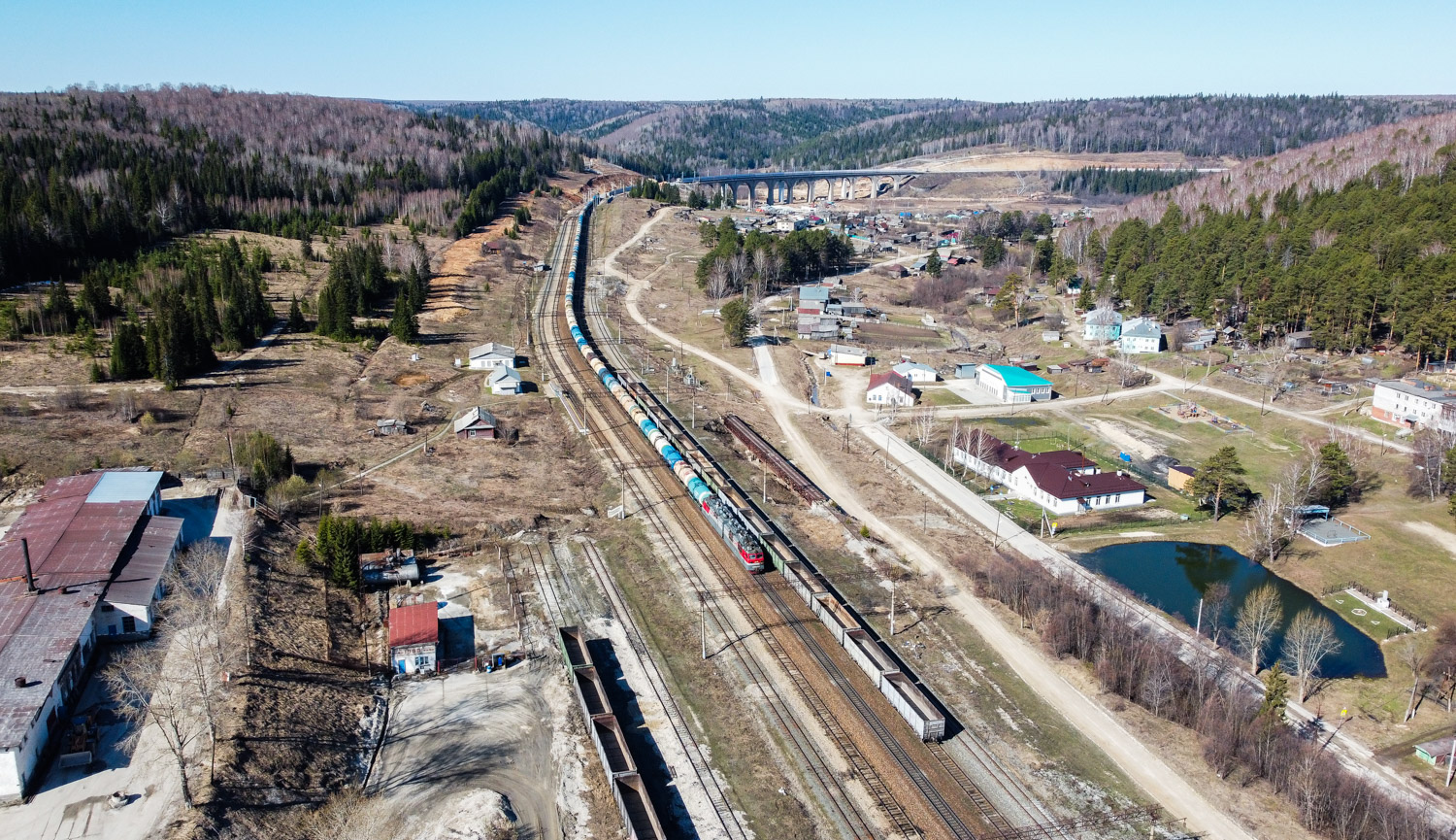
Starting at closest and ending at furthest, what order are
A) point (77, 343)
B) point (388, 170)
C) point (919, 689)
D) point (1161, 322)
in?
1. point (919, 689)
2. point (77, 343)
3. point (1161, 322)
4. point (388, 170)

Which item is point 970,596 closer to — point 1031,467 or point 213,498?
point 1031,467

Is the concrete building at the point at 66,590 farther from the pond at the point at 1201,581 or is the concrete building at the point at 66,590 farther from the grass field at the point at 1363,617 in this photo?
the grass field at the point at 1363,617

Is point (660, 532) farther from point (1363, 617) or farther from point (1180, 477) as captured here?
point (1363, 617)

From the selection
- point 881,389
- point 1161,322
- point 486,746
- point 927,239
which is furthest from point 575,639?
point 927,239

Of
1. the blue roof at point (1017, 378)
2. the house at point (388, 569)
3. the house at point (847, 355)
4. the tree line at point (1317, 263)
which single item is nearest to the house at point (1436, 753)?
the house at point (388, 569)

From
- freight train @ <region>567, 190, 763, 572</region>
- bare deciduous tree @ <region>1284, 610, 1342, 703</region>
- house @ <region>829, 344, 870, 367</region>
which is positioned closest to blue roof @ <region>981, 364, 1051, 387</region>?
house @ <region>829, 344, 870, 367</region>

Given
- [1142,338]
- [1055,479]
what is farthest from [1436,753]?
[1142,338]
